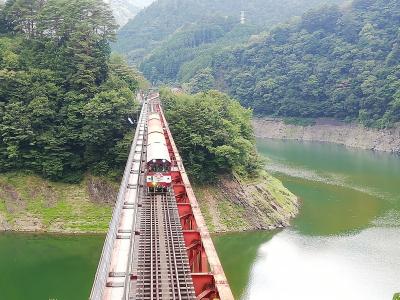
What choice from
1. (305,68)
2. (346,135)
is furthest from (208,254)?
(305,68)

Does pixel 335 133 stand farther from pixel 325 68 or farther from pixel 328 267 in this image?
pixel 328 267

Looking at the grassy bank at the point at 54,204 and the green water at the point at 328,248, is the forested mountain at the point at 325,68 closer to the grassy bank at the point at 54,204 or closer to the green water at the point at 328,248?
the green water at the point at 328,248

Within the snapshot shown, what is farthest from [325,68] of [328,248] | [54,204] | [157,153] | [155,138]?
[157,153]

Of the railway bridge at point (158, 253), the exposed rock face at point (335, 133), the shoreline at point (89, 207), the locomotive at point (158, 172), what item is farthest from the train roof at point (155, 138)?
the exposed rock face at point (335, 133)

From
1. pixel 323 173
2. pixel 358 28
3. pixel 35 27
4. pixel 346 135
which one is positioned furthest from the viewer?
pixel 358 28

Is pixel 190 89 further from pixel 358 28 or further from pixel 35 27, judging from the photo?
pixel 35 27

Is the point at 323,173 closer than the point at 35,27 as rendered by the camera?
No
